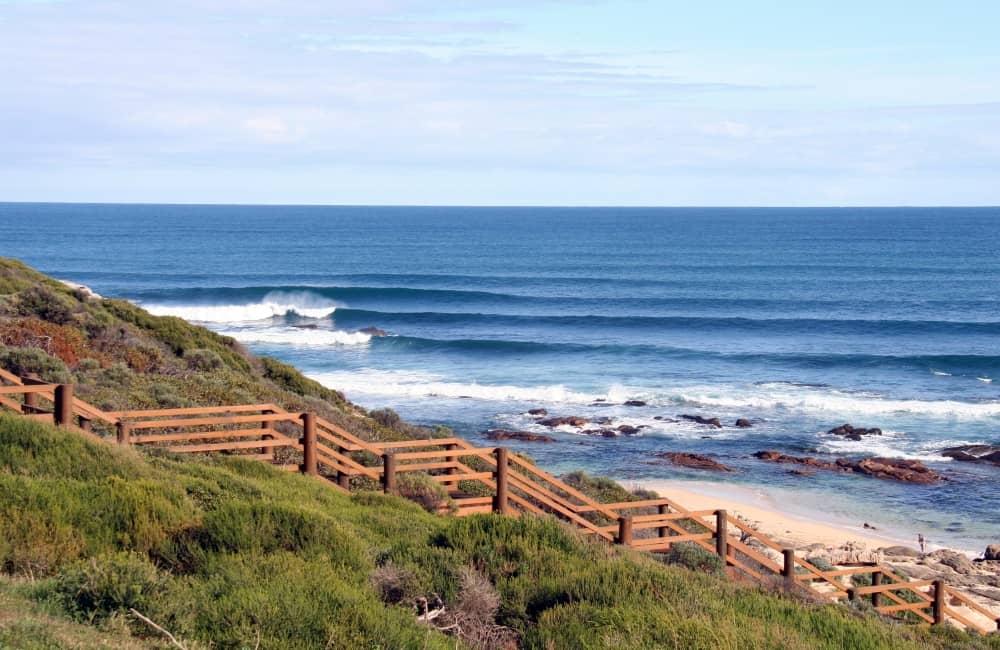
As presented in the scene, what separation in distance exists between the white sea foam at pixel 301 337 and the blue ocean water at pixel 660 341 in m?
0.19

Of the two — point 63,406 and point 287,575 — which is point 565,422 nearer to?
point 63,406

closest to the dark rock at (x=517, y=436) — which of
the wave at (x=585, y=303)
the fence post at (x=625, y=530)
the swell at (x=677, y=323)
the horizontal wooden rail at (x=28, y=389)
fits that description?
the fence post at (x=625, y=530)

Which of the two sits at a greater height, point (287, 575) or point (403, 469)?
point (287, 575)

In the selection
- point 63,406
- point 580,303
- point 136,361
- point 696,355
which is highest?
point 63,406

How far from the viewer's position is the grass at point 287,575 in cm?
717

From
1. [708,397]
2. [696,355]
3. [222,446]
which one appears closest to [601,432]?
[708,397]

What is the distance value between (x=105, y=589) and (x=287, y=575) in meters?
1.38

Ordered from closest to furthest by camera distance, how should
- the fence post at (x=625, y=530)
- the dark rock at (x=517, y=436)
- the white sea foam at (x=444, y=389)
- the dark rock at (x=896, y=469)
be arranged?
the fence post at (x=625, y=530)
the dark rock at (x=896, y=469)
the dark rock at (x=517, y=436)
the white sea foam at (x=444, y=389)

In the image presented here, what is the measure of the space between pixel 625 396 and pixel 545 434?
274 inches

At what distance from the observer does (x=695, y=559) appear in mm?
13305

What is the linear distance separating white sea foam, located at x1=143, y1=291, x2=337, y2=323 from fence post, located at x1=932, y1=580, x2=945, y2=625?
51.5 meters

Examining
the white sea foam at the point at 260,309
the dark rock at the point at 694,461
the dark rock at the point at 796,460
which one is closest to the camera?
the dark rock at the point at 694,461

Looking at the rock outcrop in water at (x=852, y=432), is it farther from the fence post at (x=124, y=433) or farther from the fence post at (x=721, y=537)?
the fence post at (x=124, y=433)

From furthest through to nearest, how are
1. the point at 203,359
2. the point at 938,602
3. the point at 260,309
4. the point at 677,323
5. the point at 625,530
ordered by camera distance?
the point at 260,309
the point at 677,323
the point at 203,359
the point at 938,602
the point at 625,530
